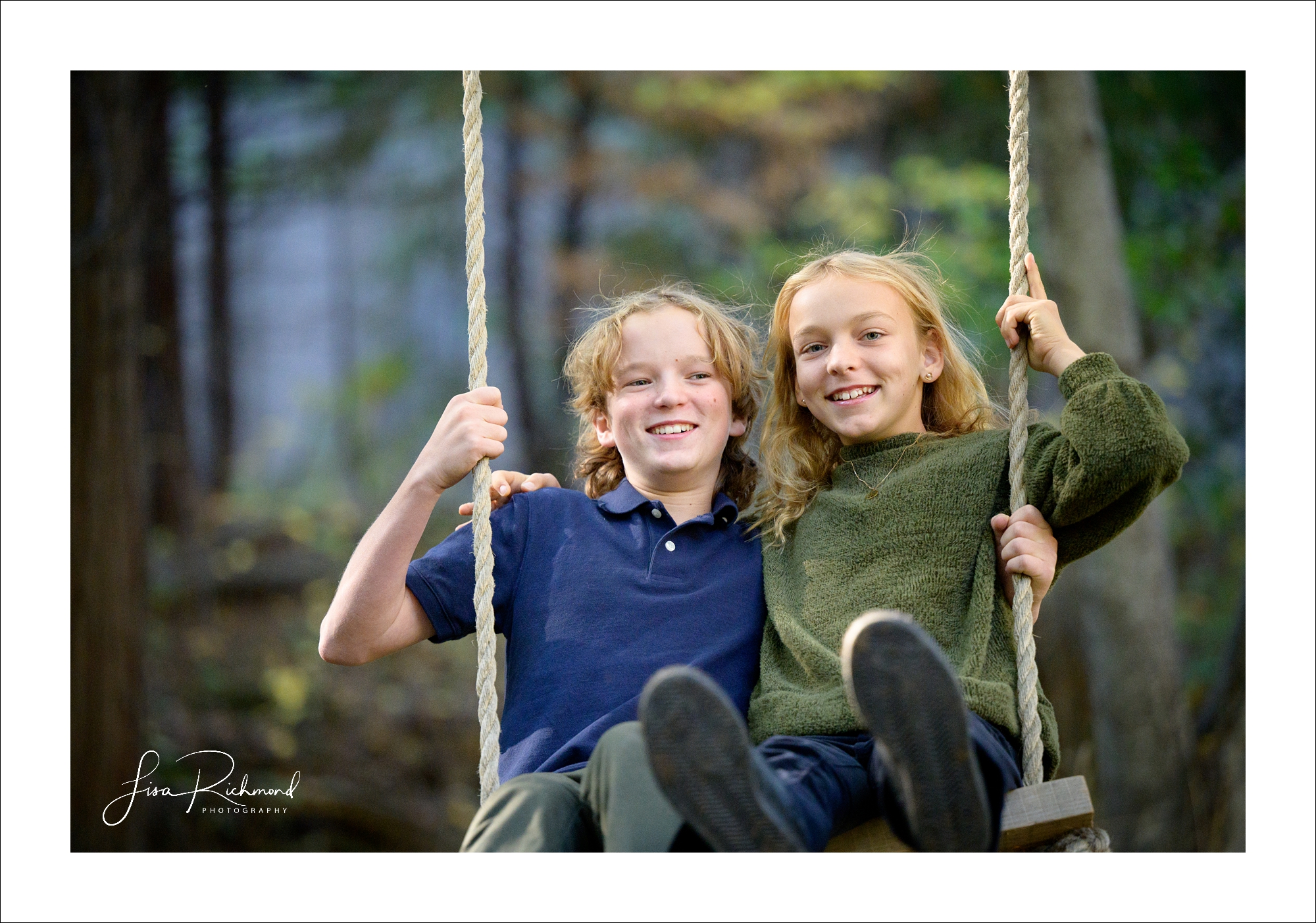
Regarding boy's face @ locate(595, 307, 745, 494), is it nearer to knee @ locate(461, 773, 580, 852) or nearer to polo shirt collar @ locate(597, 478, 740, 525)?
polo shirt collar @ locate(597, 478, 740, 525)

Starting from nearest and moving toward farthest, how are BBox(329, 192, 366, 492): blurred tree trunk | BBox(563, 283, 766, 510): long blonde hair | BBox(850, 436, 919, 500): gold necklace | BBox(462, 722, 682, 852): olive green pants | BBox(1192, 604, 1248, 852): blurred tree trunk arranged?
BBox(462, 722, 682, 852): olive green pants, BBox(850, 436, 919, 500): gold necklace, BBox(563, 283, 766, 510): long blonde hair, BBox(1192, 604, 1248, 852): blurred tree trunk, BBox(329, 192, 366, 492): blurred tree trunk

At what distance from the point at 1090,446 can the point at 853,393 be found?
0.32 m

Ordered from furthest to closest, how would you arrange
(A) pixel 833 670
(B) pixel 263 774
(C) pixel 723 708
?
(B) pixel 263 774, (A) pixel 833 670, (C) pixel 723 708

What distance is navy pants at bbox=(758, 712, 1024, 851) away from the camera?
43.7 inches

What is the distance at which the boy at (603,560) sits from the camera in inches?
52.6

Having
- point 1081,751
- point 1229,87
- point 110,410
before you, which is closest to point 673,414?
point 110,410

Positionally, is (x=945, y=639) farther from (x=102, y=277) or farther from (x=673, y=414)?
(x=102, y=277)

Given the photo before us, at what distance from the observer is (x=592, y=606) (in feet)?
4.65

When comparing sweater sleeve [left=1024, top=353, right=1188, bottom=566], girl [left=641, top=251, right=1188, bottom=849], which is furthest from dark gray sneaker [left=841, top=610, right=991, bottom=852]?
sweater sleeve [left=1024, top=353, right=1188, bottom=566]

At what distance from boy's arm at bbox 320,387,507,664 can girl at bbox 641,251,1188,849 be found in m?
0.40

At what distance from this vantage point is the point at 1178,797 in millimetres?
3363

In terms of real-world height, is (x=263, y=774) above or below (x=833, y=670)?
below

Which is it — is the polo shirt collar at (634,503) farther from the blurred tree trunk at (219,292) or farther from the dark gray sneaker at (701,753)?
the blurred tree trunk at (219,292)

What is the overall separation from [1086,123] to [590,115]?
2.84m
